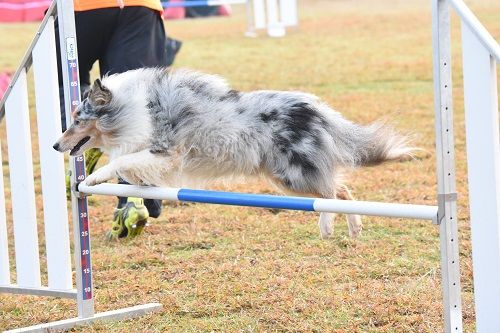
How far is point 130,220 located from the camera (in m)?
5.06

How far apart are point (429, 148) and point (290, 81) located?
4205mm

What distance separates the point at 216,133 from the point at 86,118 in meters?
0.56

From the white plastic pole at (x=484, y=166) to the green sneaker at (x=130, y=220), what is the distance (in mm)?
2623

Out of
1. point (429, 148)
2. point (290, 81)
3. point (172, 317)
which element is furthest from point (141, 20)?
point (290, 81)

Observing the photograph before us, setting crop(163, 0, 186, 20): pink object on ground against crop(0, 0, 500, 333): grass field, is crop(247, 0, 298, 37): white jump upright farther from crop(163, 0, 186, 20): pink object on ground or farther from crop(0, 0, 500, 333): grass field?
crop(0, 0, 500, 333): grass field

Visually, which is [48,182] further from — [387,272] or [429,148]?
[429,148]

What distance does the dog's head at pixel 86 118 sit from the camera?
12.4 feet

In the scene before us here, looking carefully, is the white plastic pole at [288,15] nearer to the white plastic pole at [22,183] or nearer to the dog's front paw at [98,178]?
the white plastic pole at [22,183]

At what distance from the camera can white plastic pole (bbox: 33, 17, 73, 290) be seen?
388 centimetres

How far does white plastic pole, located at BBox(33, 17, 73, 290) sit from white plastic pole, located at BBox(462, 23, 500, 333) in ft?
6.14

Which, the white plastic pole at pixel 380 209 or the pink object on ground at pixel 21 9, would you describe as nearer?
the white plastic pole at pixel 380 209

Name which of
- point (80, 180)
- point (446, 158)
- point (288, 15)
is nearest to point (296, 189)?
point (80, 180)

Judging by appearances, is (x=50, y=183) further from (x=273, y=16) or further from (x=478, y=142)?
(x=273, y=16)


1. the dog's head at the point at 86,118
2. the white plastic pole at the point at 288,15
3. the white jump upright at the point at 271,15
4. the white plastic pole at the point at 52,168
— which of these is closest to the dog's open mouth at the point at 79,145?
the dog's head at the point at 86,118
